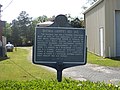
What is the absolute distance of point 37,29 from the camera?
7492 millimetres

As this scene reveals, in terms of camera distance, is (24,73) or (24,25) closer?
(24,73)

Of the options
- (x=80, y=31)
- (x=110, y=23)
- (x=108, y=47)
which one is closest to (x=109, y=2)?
(x=110, y=23)

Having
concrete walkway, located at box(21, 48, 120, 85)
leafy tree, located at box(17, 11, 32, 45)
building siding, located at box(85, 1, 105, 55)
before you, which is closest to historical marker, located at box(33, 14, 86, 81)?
concrete walkway, located at box(21, 48, 120, 85)

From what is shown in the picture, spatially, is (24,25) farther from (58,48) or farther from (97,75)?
(58,48)

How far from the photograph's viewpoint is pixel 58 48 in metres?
7.46

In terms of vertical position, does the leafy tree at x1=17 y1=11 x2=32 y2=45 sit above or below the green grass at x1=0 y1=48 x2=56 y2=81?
above

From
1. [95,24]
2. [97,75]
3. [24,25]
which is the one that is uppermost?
[24,25]

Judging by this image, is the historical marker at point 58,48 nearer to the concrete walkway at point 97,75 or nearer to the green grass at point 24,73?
the concrete walkway at point 97,75

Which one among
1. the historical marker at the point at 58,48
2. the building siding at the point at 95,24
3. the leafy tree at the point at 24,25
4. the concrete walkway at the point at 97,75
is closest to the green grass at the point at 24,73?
the concrete walkway at the point at 97,75

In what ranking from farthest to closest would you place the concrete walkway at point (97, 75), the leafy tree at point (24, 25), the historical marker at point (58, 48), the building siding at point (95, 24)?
the leafy tree at point (24, 25) < the building siding at point (95, 24) < the concrete walkway at point (97, 75) < the historical marker at point (58, 48)

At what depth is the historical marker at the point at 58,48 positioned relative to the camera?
745cm

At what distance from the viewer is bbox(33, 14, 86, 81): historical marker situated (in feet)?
24.4

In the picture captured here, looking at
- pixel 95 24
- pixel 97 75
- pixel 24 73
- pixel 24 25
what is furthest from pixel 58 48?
pixel 24 25

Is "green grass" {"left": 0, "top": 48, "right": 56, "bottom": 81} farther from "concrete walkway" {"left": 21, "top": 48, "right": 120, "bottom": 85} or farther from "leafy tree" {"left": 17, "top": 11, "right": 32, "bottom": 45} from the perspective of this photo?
"leafy tree" {"left": 17, "top": 11, "right": 32, "bottom": 45}
